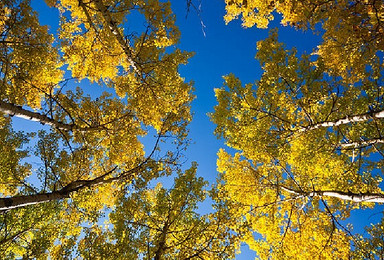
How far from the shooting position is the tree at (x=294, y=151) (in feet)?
21.1

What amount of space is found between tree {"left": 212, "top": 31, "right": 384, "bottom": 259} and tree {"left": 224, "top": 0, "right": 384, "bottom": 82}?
1.42 feet

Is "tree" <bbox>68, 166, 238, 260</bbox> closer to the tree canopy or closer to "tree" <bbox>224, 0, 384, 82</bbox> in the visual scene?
the tree canopy

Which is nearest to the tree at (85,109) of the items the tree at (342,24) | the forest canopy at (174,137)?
the forest canopy at (174,137)

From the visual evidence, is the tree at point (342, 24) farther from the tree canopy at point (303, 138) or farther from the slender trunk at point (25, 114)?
the slender trunk at point (25, 114)

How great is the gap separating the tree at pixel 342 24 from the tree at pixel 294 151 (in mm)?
432

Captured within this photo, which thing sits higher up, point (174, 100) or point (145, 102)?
point (174, 100)

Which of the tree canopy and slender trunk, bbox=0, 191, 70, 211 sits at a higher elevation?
the tree canopy

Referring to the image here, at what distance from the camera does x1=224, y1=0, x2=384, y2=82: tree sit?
4188 millimetres

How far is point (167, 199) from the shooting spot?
586 centimetres

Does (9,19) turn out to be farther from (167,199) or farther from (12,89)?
(167,199)

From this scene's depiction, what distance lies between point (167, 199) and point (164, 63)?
153 inches

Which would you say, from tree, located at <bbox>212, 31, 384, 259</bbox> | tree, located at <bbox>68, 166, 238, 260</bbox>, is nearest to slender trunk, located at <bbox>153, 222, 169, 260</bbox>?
tree, located at <bbox>68, 166, 238, 260</bbox>

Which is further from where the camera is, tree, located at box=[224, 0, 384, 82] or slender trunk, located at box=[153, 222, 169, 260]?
slender trunk, located at box=[153, 222, 169, 260]

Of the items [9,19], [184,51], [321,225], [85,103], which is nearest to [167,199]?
[85,103]
